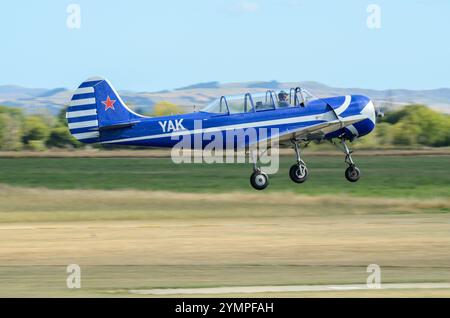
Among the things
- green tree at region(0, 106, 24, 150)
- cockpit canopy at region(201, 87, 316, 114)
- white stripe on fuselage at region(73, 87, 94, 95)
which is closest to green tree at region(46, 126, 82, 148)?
green tree at region(0, 106, 24, 150)

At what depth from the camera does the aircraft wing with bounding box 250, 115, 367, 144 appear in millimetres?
28156

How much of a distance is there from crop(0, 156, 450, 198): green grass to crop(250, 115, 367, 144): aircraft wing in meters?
10.4

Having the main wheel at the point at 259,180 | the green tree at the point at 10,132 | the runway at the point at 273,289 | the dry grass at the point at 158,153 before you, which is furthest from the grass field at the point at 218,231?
the green tree at the point at 10,132

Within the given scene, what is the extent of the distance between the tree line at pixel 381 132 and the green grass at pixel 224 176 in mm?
9829

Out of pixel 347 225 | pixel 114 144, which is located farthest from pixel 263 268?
pixel 114 144

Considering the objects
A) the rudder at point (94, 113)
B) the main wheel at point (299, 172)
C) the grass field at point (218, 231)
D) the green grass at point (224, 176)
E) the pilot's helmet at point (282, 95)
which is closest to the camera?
the grass field at point (218, 231)

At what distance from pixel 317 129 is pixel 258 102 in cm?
199

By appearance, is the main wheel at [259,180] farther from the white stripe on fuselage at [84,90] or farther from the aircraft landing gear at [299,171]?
the white stripe on fuselage at [84,90]

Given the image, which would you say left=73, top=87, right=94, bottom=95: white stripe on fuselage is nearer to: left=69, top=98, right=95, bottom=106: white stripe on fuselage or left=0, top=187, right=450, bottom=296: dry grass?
left=69, top=98, right=95, bottom=106: white stripe on fuselage

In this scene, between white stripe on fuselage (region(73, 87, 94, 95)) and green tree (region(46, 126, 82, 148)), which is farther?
green tree (region(46, 126, 82, 148))

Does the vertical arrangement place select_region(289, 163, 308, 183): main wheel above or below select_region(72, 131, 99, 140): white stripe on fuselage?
below

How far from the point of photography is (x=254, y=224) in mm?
27875

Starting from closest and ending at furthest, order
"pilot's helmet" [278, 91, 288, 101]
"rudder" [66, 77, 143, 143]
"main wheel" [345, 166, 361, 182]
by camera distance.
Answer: "pilot's helmet" [278, 91, 288, 101] < "rudder" [66, 77, 143, 143] < "main wheel" [345, 166, 361, 182]

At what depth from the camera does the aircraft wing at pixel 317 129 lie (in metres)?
28.2
